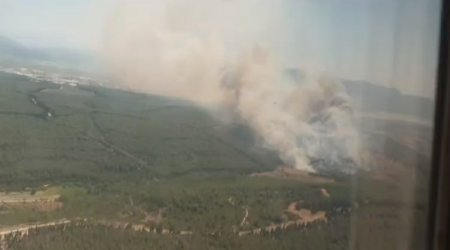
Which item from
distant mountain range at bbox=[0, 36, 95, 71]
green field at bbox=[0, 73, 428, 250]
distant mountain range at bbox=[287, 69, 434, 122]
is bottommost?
green field at bbox=[0, 73, 428, 250]

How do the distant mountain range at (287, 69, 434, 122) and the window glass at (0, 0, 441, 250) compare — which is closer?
the window glass at (0, 0, 441, 250)

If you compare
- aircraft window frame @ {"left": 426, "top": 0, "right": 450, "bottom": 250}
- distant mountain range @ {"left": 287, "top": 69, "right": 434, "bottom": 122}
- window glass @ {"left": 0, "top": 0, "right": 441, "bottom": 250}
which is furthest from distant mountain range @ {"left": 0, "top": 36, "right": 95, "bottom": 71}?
aircraft window frame @ {"left": 426, "top": 0, "right": 450, "bottom": 250}

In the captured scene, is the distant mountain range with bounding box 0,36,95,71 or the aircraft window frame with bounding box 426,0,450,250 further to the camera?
the aircraft window frame with bounding box 426,0,450,250

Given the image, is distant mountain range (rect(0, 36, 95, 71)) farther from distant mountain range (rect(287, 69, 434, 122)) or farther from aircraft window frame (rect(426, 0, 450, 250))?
aircraft window frame (rect(426, 0, 450, 250))

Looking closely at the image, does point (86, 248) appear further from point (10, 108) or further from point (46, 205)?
point (10, 108)

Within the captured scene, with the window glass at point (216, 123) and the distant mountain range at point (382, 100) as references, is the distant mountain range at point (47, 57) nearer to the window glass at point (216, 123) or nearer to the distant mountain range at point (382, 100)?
the window glass at point (216, 123)

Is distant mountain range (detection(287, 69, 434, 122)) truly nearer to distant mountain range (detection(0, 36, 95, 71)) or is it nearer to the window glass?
the window glass

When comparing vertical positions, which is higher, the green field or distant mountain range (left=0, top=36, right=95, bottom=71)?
distant mountain range (left=0, top=36, right=95, bottom=71)

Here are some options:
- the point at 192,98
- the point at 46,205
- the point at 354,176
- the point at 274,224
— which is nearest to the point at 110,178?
the point at 46,205

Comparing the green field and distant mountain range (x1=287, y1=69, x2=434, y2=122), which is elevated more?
distant mountain range (x1=287, y1=69, x2=434, y2=122)

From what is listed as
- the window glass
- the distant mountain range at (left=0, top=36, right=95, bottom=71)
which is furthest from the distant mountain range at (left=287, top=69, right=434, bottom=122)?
the distant mountain range at (left=0, top=36, right=95, bottom=71)

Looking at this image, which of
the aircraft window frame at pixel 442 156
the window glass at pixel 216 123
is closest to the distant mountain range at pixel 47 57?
the window glass at pixel 216 123
